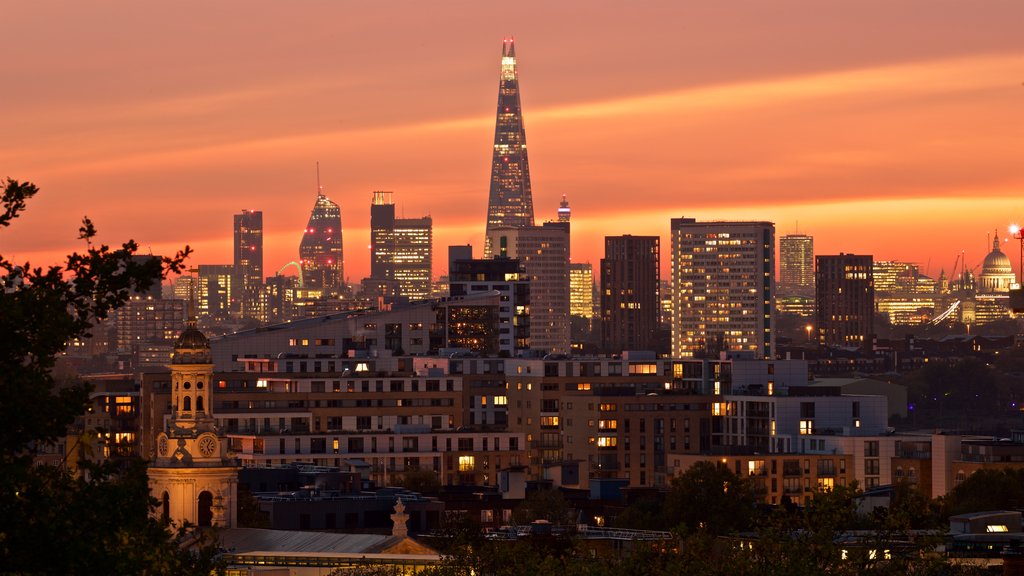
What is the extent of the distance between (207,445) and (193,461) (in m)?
0.92

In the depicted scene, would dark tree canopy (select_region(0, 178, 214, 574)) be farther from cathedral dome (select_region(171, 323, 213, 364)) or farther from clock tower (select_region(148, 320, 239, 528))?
cathedral dome (select_region(171, 323, 213, 364))

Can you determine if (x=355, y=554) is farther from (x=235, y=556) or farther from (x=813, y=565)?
(x=813, y=565)

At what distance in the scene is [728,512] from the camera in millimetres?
128750

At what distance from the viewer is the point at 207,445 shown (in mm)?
88438

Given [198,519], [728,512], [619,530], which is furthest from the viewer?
[728,512]

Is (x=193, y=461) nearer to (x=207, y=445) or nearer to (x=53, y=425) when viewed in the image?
(x=207, y=445)

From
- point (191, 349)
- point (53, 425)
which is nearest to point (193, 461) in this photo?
point (191, 349)

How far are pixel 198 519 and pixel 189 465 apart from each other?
1.69 metres

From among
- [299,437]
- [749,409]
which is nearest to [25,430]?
[299,437]

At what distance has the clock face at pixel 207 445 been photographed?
8831cm

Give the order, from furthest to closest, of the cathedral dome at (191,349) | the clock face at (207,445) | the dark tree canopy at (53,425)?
1. the cathedral dome at (191,349)
2. the clock face at (207,445)
3. the dark tree canopy at (53,425)

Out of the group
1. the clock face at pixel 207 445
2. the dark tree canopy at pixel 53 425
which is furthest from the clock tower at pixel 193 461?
the dark tree canopy at pixel 53 425

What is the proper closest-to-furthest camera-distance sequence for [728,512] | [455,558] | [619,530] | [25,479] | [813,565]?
[25,479] < [813,565] < [455,558] < [619,530] < [728,512]

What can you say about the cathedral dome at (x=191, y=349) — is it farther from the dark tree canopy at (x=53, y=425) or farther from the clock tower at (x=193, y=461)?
the dark tree canopy at (x=53, y=425)
